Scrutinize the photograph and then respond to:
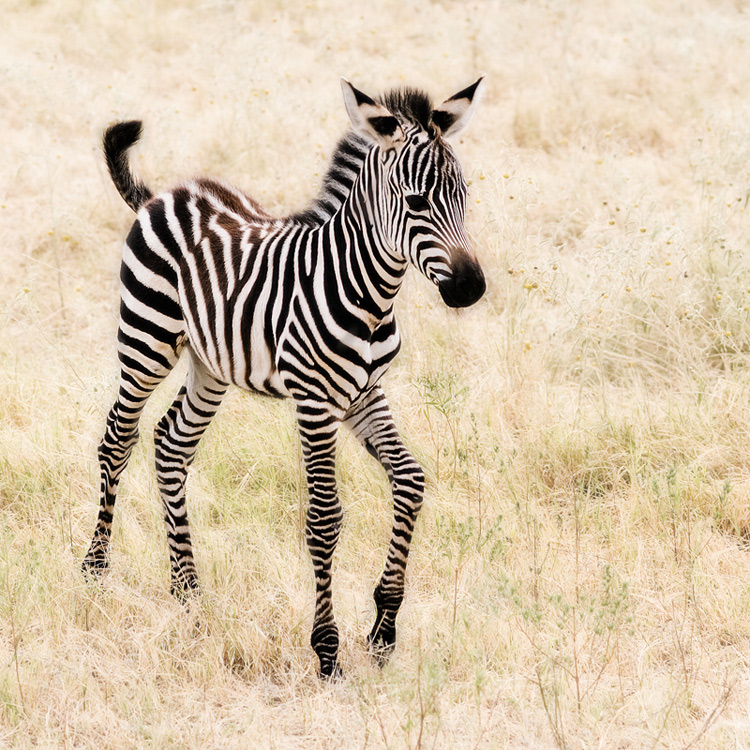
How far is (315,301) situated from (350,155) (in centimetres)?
68

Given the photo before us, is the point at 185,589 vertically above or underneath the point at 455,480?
above

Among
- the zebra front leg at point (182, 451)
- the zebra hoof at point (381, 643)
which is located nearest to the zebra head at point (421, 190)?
the zebra front leg at point (182, 451)

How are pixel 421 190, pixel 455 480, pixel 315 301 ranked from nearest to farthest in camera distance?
pixel 421 190
pixel 315 301
pixel 455 480

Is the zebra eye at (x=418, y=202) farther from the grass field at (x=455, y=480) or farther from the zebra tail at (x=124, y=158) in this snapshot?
the zebra tail at (x=124, y=158)

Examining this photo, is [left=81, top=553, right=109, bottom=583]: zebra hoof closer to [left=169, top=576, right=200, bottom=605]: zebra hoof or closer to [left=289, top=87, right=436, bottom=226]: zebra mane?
[left=169, top=576, right=200, bottom=605]: zebra hoof

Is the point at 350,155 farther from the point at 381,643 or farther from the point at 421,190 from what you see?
the point at 381,643

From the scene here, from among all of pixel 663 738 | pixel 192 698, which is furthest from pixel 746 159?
pixel 192 698

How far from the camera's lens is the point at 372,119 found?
11.9 ft

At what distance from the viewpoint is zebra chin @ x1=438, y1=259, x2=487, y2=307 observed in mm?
3449

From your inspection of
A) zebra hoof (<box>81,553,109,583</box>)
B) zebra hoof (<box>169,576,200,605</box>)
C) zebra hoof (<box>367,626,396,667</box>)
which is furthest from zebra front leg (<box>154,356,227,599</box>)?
zebra hoof (<box>367,626,396,667</box>)

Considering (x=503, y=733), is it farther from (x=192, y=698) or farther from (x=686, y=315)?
(x=686, y=315)

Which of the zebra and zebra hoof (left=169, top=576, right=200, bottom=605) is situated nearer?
the zebra

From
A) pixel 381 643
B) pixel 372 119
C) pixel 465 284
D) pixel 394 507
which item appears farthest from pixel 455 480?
pixel 372 119

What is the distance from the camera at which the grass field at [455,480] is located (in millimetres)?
3760
